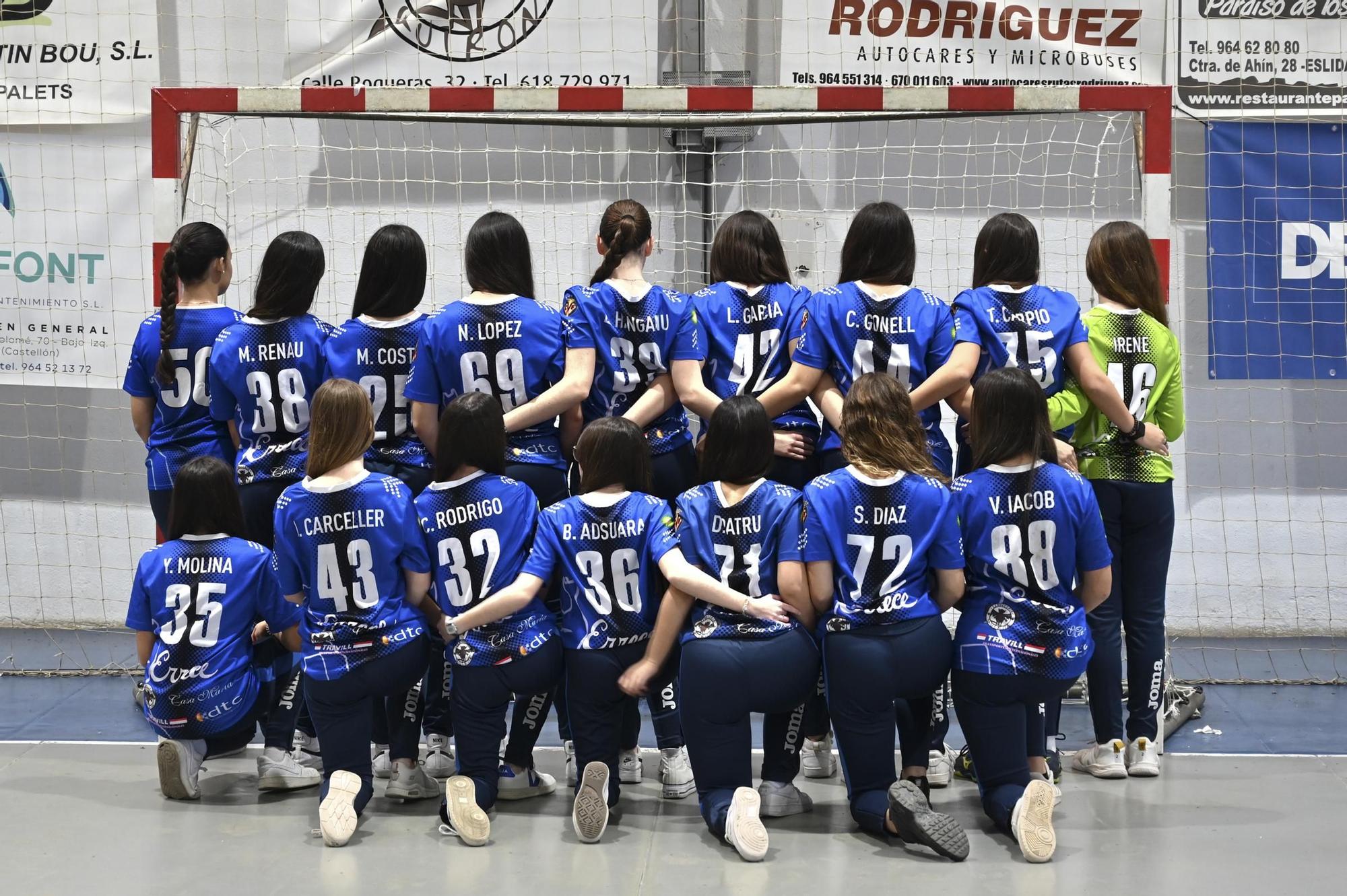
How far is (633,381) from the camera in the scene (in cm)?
482

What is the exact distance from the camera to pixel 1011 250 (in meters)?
4.87

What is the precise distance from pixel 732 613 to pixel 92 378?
15.0ft

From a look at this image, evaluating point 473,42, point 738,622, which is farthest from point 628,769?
point 473,42

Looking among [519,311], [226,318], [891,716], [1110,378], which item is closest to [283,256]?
[226,318]

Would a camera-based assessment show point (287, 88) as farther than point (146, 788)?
Yes

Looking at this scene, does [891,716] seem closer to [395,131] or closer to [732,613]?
[732,613]

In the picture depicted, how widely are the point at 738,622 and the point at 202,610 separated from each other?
1.80m

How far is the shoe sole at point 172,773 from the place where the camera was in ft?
15.5

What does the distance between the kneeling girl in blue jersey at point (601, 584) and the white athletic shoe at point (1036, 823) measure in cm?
91

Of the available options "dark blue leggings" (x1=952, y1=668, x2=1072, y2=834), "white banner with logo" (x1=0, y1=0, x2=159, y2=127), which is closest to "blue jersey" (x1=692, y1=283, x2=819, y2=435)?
"dark blue leggings" (x1=952, y1=668, x2=1072, y2=834)

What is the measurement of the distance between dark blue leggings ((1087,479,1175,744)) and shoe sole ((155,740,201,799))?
317 cm

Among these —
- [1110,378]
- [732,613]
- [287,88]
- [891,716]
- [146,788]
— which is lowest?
[146,788]

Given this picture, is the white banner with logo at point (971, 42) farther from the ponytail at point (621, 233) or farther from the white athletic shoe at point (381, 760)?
the white athletic shoe at point (381, 760)

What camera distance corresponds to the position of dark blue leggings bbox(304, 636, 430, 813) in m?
4.42
